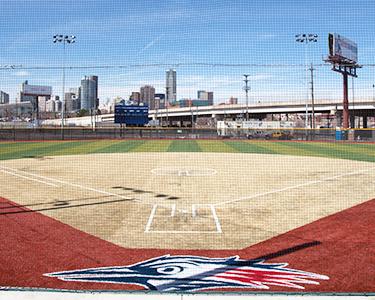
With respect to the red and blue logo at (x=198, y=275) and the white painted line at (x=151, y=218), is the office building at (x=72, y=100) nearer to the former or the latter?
the white painted line at (x=151, y=218)

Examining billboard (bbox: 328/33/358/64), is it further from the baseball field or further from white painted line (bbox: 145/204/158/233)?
white painted line (bbox: 145/204/158/233)

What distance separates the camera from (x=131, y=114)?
148ft

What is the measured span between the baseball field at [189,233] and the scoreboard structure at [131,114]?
102 ft

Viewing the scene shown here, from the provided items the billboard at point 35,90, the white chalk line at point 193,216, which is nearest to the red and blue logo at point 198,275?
the white chalk line at point 193,216

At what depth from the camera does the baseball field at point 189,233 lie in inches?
192

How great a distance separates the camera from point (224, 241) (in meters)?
6.54

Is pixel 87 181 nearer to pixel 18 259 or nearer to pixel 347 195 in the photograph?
pixel 18 259

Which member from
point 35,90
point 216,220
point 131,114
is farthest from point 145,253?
point 35,90

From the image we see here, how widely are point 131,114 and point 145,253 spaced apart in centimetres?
4021

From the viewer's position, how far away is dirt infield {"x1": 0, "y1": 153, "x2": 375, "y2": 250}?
7062 mm

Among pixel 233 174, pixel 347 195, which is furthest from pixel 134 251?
pixel 233 174

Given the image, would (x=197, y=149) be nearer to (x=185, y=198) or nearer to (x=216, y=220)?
(x=185, y=198)

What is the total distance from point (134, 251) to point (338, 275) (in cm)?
312

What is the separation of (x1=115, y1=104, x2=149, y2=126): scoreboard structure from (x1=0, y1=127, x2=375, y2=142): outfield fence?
87.2 inches
